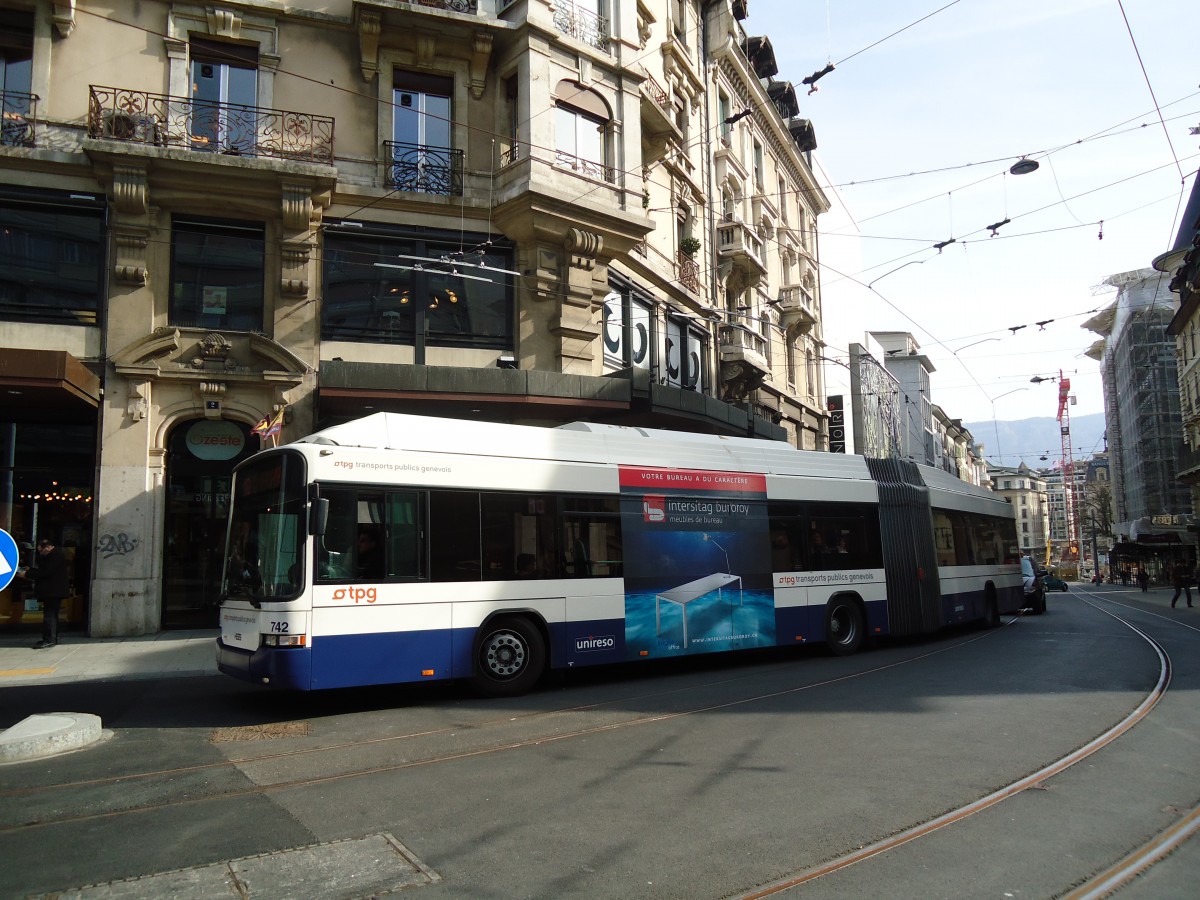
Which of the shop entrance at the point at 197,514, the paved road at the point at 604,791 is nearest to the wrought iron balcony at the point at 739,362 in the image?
the shop entrance at the point at 197,514

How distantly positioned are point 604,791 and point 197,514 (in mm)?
13538

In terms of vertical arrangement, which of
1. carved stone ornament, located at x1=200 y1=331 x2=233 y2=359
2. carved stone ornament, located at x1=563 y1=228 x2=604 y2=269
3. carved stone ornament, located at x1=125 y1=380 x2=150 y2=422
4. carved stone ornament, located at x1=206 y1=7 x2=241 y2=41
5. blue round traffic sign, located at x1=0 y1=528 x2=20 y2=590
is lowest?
blue round traffic sign, located at x1=0 y1=528 x2=20 y2=590

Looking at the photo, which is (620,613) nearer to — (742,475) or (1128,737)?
(742,475)

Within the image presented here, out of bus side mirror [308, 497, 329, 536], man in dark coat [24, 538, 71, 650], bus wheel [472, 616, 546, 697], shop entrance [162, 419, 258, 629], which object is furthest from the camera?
shop entrance [162, 419, 258, 629]

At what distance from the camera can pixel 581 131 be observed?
19500 mm

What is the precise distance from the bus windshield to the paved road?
1.36m

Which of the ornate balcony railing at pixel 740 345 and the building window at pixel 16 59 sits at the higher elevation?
the building window at pixel 16 59

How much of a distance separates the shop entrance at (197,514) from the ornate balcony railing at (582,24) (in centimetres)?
1151

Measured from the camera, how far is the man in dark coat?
14.0 metres

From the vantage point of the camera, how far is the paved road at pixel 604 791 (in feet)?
14.6

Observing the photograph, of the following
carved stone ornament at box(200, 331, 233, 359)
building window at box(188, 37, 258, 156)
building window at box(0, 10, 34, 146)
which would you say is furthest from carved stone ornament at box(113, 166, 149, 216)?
carved stone ornament at box(200, 331, 233, 359)

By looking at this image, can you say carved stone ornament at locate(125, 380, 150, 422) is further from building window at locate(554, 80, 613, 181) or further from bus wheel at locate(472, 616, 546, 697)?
bus wheel at locate(472, 616, 546, 697)

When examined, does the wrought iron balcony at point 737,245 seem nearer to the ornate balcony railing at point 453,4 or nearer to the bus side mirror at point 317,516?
the ornate balcony railing at point 453,4

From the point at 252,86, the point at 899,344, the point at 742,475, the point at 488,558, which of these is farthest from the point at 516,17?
the point at 899,344
